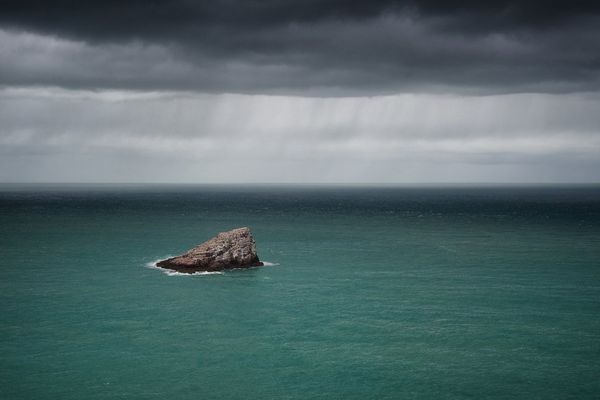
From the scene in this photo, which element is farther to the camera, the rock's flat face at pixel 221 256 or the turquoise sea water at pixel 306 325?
the rock's flat face at pixel 221 256

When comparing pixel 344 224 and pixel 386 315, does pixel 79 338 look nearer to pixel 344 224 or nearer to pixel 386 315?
pixel 386 315

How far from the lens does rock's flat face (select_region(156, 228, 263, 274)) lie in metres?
90.5

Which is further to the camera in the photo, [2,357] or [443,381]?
[2,357]

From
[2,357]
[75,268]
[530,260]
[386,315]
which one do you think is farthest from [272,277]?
[530,260]

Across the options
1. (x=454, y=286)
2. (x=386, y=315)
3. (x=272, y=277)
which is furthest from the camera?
(x=272, y=277)

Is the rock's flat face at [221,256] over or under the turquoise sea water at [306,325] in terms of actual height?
over

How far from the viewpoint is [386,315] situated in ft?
207

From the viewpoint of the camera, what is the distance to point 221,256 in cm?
9119

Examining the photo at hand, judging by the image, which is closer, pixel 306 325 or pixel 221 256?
pixel 306 325

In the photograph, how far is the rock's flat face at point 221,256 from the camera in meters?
90.5

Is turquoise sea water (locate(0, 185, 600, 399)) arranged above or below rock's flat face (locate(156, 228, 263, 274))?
below

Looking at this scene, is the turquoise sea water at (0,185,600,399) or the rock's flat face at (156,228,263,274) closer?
the turquoise sea water at (0,185,600,399)

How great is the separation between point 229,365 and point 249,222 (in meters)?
138

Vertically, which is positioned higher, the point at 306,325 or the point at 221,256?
the point at 221,256
